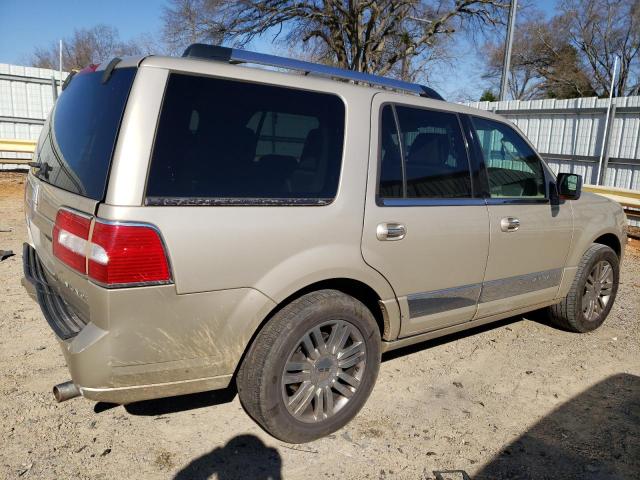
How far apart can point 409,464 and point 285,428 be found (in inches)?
26.6

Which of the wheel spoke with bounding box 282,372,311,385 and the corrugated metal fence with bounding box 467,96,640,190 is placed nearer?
the wheel spoke with bounding box 282,372,311,385

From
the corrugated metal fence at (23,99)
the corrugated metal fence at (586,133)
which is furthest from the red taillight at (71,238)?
the corrugated metal fence at (23,99)

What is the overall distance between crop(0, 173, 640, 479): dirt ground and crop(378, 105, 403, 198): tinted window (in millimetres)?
1368

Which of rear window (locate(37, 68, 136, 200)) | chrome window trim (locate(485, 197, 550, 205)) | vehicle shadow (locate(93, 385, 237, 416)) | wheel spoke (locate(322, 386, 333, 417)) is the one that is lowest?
vehicle shadow (locate(93, 385, 237, 416))

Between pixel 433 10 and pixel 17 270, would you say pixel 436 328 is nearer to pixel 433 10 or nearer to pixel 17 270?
pixel 17 270

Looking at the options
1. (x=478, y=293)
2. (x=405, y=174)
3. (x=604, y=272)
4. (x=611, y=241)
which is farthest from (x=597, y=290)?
(x=405, y=174)

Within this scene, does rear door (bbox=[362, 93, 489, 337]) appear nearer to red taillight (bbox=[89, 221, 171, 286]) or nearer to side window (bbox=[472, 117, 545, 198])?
side window (bbox=[472, 117, 545, 198])

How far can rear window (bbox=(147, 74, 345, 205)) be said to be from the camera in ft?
7.52

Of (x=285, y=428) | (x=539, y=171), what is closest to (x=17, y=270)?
(x=285, y=428)

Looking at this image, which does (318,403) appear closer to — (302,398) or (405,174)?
(302,398)

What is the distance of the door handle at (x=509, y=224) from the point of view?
141 inches

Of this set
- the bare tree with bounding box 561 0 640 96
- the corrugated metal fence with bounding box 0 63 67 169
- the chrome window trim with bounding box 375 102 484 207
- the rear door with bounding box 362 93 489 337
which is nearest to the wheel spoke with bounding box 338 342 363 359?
the rear door with bounding box 362 93 489 337

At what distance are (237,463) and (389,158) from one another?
186cm

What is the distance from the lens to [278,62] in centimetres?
288
